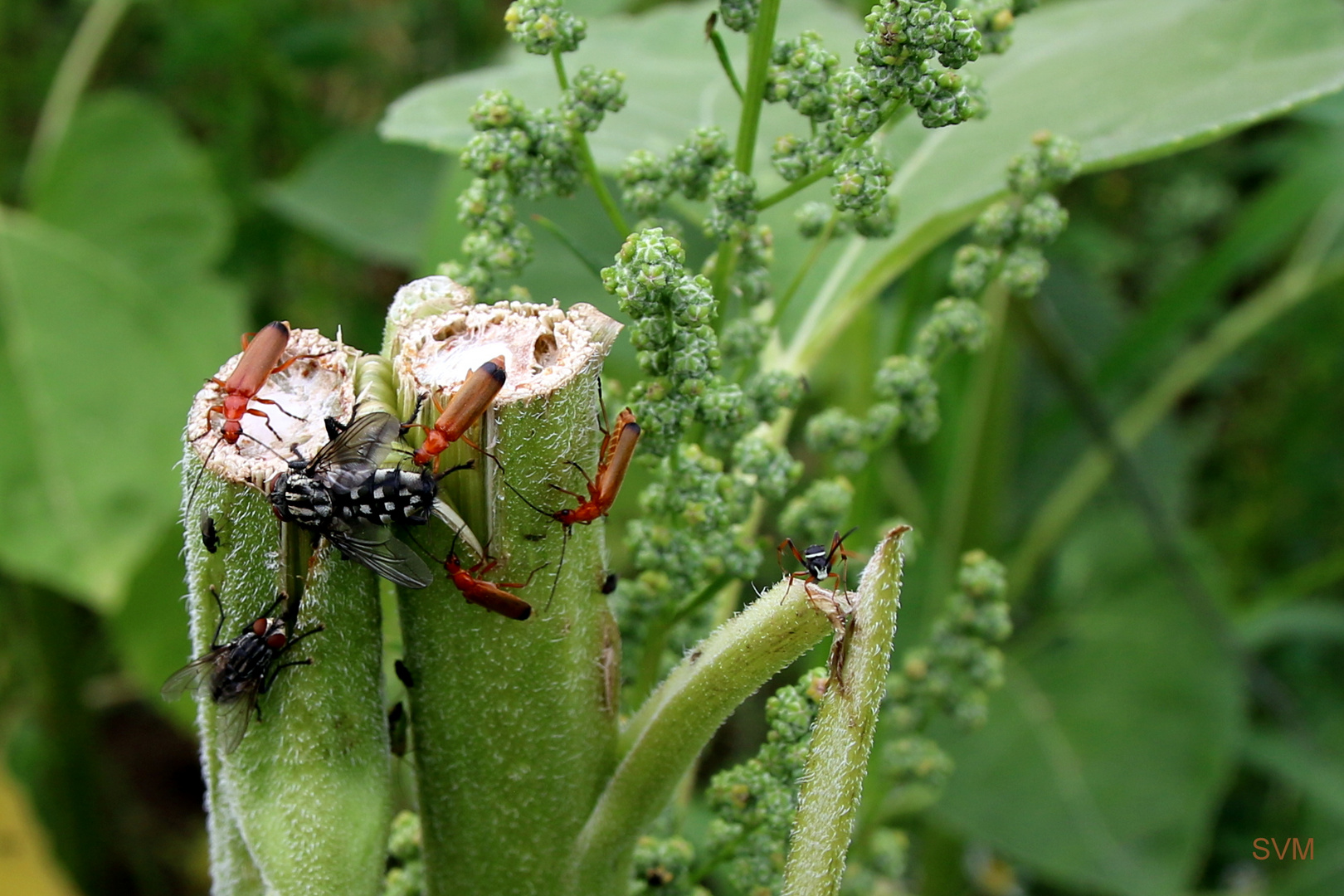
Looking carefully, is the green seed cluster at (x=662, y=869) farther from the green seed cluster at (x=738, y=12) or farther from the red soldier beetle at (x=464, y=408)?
the green seed cluster at (x=738, y=12)

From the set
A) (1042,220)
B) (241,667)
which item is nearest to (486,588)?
(241,667)

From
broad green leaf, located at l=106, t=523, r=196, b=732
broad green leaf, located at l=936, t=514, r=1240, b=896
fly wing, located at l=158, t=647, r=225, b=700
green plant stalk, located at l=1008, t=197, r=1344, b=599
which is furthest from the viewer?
green plant stalk, located at l=1008, t=197, r=1344, b=599

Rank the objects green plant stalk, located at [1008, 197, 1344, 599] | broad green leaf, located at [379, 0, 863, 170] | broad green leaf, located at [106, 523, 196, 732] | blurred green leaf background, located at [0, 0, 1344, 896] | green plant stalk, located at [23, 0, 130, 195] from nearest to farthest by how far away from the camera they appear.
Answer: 1. broad green leaf, located at [379, 0, 863, 170]
2. blurred green leaf background, located at [0, 0, 1344, 896]
3. broad green leaf, located at [106, 523, 196, 732]
4. green plant stalk, located at [23, 0, 130, 195]
5. green plant stalk, located at [1008, 197, 1344, 599]

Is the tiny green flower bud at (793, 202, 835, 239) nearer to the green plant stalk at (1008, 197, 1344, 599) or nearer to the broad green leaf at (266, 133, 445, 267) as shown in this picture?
the broad green leaf at (266, 133, 445, 267)

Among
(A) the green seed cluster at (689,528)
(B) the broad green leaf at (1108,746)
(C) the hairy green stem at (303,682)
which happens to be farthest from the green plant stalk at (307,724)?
(B) the broad green leaf at (1108,746)

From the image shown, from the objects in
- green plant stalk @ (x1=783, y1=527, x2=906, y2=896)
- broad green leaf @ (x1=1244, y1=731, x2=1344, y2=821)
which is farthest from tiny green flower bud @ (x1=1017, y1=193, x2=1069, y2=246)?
broad green leaf @ (x1=1244, y1=731, x2=1344, y2=821)

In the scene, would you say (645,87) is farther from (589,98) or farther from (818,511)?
(818,511)
